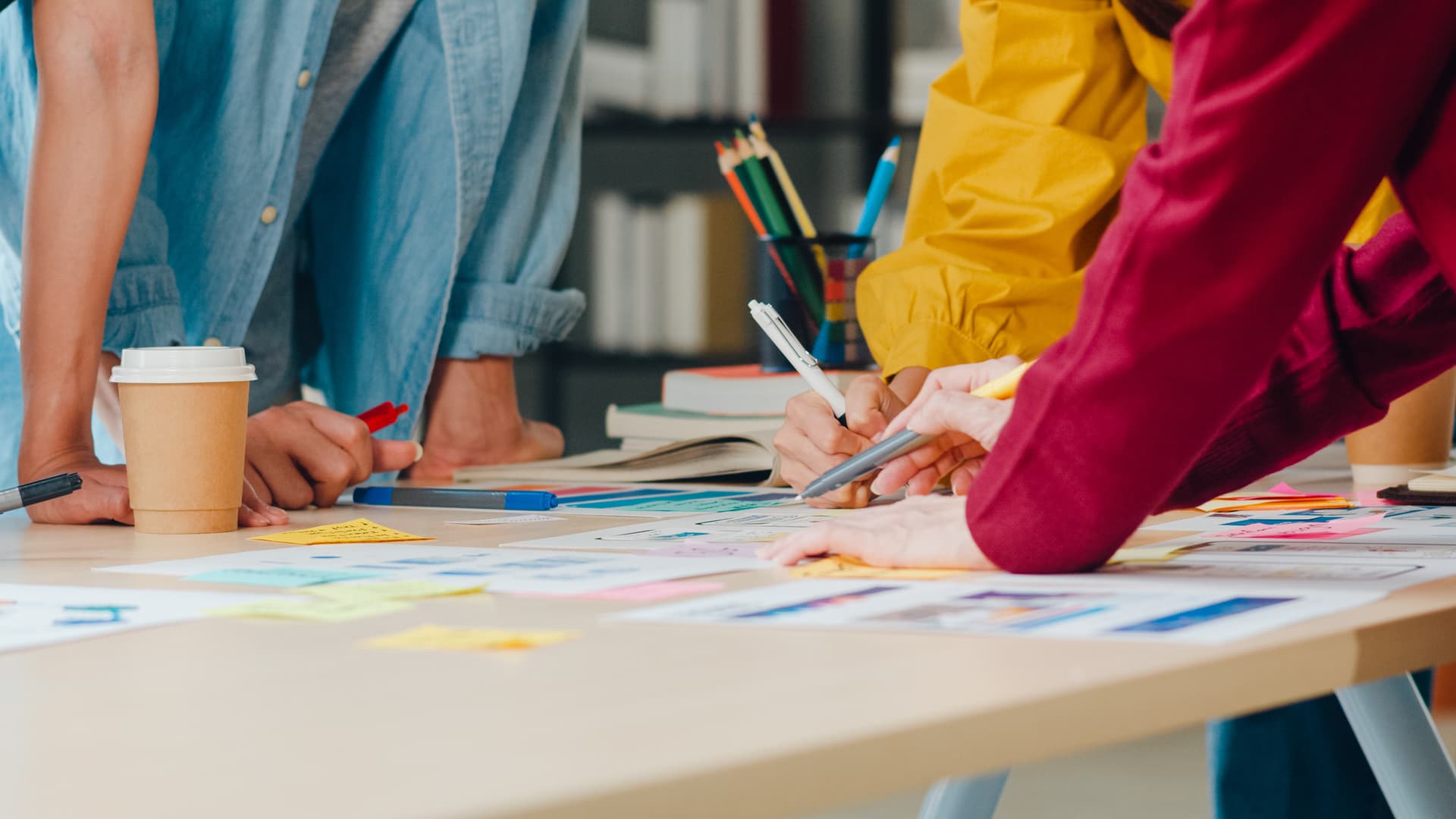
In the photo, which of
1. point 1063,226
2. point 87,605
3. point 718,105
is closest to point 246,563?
point 87,605

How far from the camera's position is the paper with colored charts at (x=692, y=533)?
0.81 metres

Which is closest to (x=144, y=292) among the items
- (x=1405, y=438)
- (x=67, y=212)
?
(x=67, y=212)

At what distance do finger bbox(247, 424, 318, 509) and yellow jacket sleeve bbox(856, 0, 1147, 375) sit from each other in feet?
1.59

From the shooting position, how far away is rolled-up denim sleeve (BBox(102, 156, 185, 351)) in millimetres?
1144

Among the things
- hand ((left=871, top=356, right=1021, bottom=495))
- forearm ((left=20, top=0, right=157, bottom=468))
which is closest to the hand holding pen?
hand ((left=871, top=356, right=1021, bottom=495))

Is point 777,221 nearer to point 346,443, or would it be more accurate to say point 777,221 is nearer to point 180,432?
point 346,443

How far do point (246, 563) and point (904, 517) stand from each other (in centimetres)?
32

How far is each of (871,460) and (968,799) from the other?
0.24 m

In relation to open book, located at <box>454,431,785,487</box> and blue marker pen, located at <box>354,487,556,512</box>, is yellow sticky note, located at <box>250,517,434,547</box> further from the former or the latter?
open book, located at <box>454,431,785,487</box>

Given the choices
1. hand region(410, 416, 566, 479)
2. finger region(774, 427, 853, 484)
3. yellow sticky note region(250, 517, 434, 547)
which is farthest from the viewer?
hand region(410, 416, 566, 479)

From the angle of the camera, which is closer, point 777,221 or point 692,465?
point 692,465

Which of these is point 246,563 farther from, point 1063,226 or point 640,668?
point 1063,226

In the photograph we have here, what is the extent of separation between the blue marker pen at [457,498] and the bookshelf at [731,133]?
208 centimetres

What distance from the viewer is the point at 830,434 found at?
1063mm
